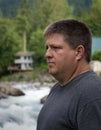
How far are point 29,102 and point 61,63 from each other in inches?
290

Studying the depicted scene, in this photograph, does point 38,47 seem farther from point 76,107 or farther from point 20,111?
point 76,107

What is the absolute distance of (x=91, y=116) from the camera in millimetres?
989

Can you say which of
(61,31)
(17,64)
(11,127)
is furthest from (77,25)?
(17,64)

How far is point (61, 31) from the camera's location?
1.10 meters

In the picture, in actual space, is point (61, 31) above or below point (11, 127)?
above

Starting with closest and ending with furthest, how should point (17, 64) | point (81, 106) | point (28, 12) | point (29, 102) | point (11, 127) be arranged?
1. point (81, 106)
2. point (11, 127)
3. point (29, 102)
4. point (17, 64)
5. point (28, 12)

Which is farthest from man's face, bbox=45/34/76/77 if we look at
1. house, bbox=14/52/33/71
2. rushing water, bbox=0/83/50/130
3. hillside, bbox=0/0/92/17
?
hillside, bbox=0/0/92/17

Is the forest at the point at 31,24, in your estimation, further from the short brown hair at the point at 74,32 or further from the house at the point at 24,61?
the short brown hair at the point at 74,32

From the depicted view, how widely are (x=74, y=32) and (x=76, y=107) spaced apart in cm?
18

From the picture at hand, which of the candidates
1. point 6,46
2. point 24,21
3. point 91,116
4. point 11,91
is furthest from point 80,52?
point 24,21

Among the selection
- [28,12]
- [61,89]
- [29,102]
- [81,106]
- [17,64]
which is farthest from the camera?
[28,12]

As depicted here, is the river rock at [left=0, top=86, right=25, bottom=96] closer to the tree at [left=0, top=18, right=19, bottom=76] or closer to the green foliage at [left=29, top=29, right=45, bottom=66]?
the tree at [left=0, top=18, right=19, bottom=76]

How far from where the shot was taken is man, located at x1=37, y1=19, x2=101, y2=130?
1.03 m

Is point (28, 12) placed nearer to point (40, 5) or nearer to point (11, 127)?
point (40, 5)
